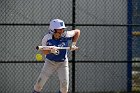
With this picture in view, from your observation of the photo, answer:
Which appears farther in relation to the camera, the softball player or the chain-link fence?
the chain-link fence

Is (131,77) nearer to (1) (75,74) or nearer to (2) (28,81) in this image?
(1) (75,74)

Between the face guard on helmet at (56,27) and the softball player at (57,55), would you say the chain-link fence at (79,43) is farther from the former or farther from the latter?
the face guard on helmet at (56,27)

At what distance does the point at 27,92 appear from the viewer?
10352mm

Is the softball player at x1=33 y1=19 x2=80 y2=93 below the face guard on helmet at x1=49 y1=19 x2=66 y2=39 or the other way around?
below

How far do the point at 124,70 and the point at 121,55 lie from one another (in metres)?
0.37

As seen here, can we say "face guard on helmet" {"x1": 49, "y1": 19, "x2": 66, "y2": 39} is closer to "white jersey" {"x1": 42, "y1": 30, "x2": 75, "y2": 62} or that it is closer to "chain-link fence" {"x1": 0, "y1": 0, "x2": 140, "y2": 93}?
"white jersey" {"x1": 42, "y1": 30, "x2": 75, "y2": 62}

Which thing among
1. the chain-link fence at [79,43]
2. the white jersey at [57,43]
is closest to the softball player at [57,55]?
the white jersey at [57,43]

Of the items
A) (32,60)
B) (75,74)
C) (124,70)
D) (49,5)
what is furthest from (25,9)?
(124,70)

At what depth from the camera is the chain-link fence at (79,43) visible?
1022 cm

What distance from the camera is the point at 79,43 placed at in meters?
10.5

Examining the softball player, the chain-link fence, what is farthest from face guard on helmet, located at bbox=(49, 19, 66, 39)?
the chain-link fence

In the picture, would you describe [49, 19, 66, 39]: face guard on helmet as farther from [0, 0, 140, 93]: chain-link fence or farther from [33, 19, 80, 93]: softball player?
[0, 0, 140, 93]: chain-link fence

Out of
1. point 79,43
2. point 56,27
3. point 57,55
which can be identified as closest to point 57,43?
point 57,55

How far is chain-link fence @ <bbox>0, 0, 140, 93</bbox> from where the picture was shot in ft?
33.5
